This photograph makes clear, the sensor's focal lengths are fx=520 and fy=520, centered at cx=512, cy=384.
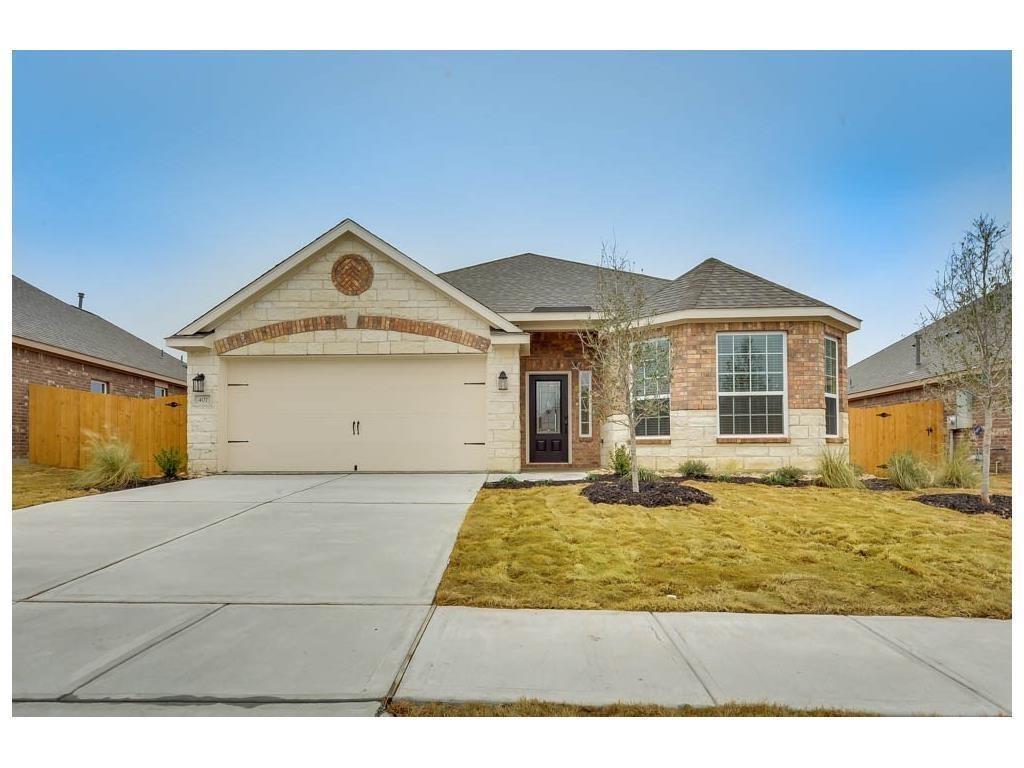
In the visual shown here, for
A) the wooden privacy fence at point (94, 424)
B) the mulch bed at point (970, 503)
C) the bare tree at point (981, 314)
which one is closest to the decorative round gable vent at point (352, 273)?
the wooden privacy fence at point (94, 424)

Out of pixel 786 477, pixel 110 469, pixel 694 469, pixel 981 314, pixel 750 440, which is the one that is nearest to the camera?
pixel 981 314

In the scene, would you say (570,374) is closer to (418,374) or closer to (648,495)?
(418,374)

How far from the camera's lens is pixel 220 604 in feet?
10.7

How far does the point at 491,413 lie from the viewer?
1013 centimetres

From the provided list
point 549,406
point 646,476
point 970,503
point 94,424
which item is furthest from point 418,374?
point 970,503

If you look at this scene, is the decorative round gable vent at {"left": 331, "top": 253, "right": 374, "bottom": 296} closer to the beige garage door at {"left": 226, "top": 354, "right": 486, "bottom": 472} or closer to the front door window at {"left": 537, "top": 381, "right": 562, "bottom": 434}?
the beige garage door at {"left": 226, "top": 354, "right": 486, "bottom": 472}

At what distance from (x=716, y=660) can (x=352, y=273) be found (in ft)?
30.5

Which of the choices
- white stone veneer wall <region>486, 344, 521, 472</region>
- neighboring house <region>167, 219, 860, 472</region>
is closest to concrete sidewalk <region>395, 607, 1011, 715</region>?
white stone veneer wall <region>486, 344, 521, 472</region>

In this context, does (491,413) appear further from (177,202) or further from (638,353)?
(177,202)

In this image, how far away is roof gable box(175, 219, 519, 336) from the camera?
9.86 m

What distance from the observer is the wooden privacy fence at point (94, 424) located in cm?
1082

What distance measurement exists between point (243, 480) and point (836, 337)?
38.0 feet

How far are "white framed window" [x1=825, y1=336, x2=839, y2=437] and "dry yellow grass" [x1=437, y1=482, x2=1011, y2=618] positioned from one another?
11.5 feet

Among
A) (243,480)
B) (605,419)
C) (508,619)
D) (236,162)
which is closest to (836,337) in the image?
(605,419)
